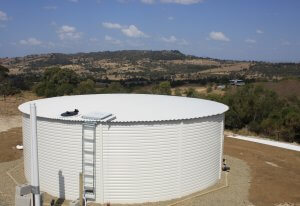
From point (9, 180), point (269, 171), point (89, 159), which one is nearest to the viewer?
point (89, 159)

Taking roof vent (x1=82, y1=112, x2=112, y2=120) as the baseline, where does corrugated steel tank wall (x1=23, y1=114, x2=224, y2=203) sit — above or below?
below

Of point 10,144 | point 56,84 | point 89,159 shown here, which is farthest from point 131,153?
point 56,84

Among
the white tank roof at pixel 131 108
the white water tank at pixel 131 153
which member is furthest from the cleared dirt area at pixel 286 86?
the white water tank at pixel 131 153

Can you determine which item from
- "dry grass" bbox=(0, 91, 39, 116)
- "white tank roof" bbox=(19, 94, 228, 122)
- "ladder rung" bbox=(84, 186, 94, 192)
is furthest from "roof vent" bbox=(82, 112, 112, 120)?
"dry grass" bbox=(0, 91, 39, 116)

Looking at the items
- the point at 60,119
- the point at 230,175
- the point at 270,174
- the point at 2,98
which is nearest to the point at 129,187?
the point at 60,119

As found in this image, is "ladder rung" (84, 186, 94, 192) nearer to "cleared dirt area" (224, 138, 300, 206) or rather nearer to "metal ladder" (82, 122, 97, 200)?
"metal ladder" (82, 122, 97, 200)

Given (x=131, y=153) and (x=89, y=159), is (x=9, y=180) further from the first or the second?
(x=131, y=153)
